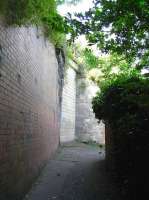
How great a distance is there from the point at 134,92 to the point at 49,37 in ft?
13.4

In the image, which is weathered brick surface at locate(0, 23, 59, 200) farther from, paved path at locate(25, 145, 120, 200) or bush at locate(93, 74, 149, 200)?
bush at locate(93, 74, 149, 200)

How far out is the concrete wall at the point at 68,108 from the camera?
58.4 ft

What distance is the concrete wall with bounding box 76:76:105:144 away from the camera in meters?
20.9

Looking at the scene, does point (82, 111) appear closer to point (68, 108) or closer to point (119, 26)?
point (68, 108)

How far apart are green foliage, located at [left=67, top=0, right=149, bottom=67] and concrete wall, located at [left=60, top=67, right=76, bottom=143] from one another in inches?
419

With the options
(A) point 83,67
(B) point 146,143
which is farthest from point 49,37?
(A) point 83,67

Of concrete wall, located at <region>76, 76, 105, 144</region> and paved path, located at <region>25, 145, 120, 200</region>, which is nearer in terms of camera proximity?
paved path, located at <region>25, 145, 120, 200</region>

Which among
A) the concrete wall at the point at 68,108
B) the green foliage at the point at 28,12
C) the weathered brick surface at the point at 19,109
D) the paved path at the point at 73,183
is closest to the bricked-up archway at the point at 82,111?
the concrete wall at the point at 68,108

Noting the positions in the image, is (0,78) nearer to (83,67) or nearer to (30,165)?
(30,165)

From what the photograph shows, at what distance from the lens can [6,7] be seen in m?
5.16

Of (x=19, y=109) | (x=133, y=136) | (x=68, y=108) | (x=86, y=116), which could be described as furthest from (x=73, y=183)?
(x=86, y=116)

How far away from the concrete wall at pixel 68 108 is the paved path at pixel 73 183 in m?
5.85

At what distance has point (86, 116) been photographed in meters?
21.3

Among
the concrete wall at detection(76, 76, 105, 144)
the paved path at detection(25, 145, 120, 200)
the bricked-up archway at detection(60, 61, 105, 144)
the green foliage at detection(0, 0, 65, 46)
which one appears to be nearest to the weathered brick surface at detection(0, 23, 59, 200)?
the green foliage at detection(0, 0, 65, 46)
